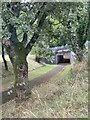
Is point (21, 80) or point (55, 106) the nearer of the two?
point (55, 106)

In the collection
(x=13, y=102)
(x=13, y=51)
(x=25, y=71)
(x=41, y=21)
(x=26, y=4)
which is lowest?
(x=13, y=102)

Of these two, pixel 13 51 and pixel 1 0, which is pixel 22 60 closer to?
pixel 13 51

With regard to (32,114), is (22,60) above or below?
above

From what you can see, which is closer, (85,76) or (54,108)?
(54,108)

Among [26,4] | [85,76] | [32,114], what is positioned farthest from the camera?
[85,76]

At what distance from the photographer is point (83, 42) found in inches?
750

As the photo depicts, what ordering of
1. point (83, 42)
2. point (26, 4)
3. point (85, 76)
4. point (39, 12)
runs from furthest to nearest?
point (83, 42), point (85, 76), point (39, 12), point (26, 4)

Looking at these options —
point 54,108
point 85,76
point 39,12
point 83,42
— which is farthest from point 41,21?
point 83,42

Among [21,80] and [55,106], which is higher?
[21,80]

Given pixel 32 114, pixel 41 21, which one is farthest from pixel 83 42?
pixel 32 114

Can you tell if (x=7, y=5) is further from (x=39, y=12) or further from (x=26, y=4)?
(x=39, y=12)

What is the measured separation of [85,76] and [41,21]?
8.74 ft

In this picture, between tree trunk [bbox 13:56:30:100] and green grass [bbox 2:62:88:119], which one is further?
tree trunk [bbox 13:56:30:100]

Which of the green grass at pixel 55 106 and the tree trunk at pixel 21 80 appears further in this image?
the tree trunk at pixel 21 80
